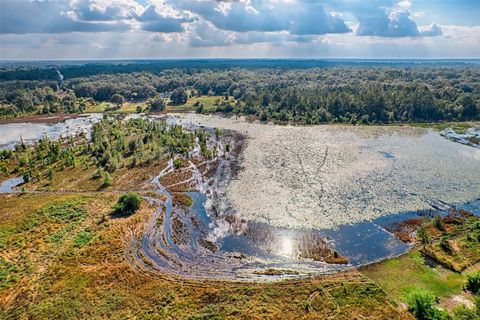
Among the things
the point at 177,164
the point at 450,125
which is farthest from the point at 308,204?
the point at 450,125

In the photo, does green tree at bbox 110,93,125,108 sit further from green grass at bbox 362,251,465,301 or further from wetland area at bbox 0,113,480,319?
green grass at bbox 362,251,465,301

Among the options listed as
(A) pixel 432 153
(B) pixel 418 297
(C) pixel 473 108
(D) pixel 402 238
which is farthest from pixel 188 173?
(C) pixel 473 108

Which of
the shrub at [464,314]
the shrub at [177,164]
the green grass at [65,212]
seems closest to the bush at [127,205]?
the green grass at [65,212]

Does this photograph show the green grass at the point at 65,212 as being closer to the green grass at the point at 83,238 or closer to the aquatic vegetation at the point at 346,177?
the green grass at the point at 83,238

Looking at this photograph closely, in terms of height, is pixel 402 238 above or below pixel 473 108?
below

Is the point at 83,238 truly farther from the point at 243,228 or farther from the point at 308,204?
the point at 308,204

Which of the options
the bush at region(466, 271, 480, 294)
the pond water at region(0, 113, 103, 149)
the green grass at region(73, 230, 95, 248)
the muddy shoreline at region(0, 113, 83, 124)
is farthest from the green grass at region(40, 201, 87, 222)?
the muddy shoreline at region(0, 113, 83, 124)

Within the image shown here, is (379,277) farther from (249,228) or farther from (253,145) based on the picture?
(253,145)
